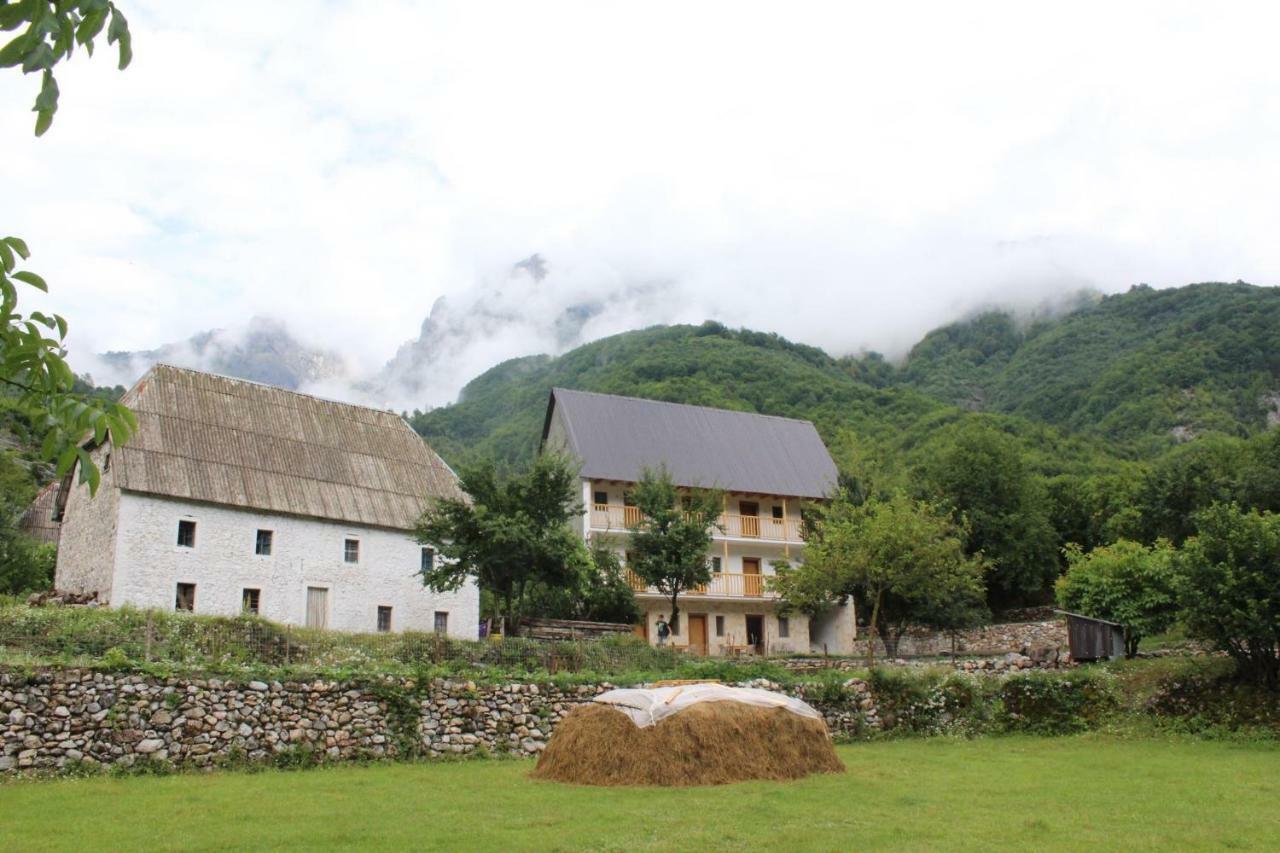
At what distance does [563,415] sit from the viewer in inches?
1668

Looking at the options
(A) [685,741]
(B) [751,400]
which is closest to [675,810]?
(A) [685,741]

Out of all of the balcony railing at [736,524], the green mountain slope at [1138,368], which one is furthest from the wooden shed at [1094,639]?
the green mountain slope at [1138,368]

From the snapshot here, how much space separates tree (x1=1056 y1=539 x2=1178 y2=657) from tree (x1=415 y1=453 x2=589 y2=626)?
46.6 feet

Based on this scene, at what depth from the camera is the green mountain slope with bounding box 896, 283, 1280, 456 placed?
62.0 m

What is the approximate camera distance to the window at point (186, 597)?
30.0 meters

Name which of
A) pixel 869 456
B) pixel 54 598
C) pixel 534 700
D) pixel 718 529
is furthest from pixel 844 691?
pixel 869 456

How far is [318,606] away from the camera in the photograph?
108 feet

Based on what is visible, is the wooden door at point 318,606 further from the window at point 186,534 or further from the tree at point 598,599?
the tree at point 598,599

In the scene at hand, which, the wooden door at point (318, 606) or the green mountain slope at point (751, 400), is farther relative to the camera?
the green mountain slope at point (751, 400)

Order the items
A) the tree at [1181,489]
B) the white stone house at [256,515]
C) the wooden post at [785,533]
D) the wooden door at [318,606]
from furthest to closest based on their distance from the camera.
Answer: the wooden post at [785,533], the tree at [1181,489], the wooden door at [318,606], the white stone house at [256,515]

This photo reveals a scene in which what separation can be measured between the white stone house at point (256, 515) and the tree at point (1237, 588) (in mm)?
23902

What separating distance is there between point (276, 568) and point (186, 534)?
117 inches

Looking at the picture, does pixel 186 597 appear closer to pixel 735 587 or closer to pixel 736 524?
pixel 735 587

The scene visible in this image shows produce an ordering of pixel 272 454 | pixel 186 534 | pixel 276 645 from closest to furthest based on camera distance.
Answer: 1. pixel 276 645
2. pixel 186 534
3. pixel 272 454
